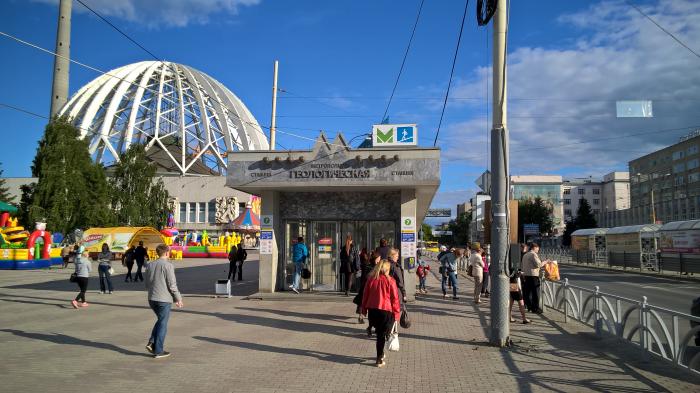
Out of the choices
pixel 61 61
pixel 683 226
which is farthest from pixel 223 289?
pixel 61 61

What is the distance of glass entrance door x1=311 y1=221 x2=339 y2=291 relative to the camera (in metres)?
16.1

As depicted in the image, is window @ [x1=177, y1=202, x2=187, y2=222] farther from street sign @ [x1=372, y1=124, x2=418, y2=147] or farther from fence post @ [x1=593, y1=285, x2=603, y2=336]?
fence post @ [x1=593, y1=285, x2=603, y2=336]

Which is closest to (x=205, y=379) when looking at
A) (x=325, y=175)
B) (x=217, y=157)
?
(x=325, y=175)

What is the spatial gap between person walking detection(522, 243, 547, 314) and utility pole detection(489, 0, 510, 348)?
3.62 metres

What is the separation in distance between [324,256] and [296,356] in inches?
325

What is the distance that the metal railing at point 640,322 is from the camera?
22.7 feet

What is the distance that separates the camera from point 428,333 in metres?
10.1

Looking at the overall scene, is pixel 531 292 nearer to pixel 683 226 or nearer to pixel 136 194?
pixel 683 226

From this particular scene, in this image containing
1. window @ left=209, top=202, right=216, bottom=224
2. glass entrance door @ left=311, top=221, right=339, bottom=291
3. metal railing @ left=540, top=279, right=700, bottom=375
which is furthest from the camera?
window @ left=209, top=202, right=216, bottom=224

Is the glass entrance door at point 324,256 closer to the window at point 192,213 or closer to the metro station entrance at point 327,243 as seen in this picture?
the metro station entrance at point 327,243

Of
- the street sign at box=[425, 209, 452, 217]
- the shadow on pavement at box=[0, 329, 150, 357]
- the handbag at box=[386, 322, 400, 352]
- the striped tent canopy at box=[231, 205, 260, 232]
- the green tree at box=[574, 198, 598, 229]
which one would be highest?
the street sign at box=[425, 209, 452, 217]

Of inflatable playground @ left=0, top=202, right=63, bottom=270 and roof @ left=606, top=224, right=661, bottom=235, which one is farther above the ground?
roof @ left=606, top=224, right=661, bottom=235

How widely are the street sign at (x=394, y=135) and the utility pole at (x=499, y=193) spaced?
647 centimetres

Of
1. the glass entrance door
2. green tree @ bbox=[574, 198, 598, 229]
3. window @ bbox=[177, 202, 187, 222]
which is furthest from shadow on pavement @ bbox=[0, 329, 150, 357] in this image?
green tree @ bbox=[574, 198, 598, 229]
